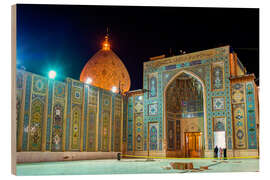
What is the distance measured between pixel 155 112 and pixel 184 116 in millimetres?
2252

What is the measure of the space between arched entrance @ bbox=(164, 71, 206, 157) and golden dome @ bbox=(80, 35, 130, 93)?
393 cm

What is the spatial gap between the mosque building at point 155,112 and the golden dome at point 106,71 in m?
0.38

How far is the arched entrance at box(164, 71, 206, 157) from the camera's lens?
16422mm

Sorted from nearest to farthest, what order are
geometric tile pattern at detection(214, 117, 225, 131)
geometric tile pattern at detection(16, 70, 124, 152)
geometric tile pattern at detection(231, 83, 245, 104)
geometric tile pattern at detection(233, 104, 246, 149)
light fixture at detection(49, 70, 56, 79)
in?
geometric tile pattern at detection(16, 70, 124, 152)
light fixture at detection(49, 70, 56, 79)
geometric tile pattern at detection(233, 104, 246, 149)
geometric tile pattern at detection(231, 83, 245, 104)
geometric tile pattern at detection(214, 117, 225, 131)

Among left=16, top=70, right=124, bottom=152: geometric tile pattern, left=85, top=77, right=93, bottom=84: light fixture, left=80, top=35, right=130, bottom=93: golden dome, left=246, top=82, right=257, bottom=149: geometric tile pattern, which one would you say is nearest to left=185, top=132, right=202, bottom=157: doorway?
left=246, top=82, right=257, bottom=149: geometric tile pattern

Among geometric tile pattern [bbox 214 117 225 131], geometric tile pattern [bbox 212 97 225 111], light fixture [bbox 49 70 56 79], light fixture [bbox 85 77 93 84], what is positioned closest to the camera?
light fixture [bbox 49 70 56 79]

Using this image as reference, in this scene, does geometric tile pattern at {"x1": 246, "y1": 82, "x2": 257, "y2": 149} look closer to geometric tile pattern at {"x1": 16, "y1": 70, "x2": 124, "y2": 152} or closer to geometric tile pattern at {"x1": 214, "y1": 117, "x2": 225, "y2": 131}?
geometric tile pattern at {"x1": 214, "y1": 117, "x2": 225, "y2": 131}

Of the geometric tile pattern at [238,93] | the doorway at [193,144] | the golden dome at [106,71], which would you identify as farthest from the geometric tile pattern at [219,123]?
the golden dome at [106,71]

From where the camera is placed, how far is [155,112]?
1633cm

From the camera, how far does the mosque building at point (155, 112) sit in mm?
11367

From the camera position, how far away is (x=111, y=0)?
802 centimetres

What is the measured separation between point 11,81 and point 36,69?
4.15m

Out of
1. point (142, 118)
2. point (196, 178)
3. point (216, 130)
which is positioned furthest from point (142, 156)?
point (196, 178)
